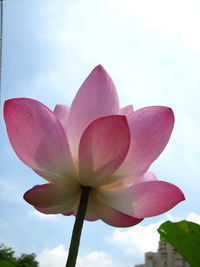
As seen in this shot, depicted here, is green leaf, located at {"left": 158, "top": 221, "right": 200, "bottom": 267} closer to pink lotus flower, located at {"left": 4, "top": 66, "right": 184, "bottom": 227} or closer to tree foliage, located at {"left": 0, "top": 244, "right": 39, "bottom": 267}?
pink lotus flower, located at {"left": 4, "top": 66, "right": 184, "bottom": 227}

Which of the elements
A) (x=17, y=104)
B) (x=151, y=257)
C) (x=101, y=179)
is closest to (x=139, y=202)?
(x=101, y=179)

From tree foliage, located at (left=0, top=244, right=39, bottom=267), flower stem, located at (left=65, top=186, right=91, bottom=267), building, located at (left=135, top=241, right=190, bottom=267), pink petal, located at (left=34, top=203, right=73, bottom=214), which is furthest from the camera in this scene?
building, located at (left=135, top=241, right=190, bottom=267)

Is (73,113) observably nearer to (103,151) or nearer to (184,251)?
(103,151)

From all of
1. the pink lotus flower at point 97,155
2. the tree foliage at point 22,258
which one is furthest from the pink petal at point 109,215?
the tree foliage at point 22,258

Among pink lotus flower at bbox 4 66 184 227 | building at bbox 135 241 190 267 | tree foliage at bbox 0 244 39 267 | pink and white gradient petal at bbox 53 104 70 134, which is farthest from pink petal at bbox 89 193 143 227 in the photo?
building at bbox 135 241 190 267

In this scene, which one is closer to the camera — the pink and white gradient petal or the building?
the pink and white gradient petal

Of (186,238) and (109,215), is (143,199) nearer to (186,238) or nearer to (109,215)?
(109,215)

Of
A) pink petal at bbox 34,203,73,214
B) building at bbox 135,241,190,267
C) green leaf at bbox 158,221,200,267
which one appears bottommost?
building at bbox 135,241,190,267
